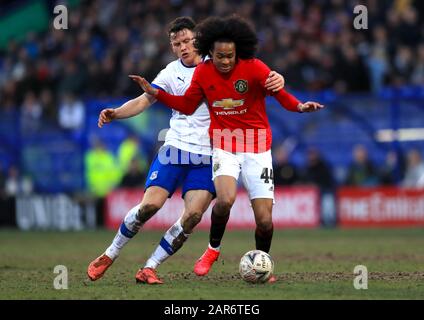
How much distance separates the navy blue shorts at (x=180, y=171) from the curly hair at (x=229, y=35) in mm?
1145

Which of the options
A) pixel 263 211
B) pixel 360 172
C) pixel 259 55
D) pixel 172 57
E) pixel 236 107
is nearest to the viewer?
pixel 263 211

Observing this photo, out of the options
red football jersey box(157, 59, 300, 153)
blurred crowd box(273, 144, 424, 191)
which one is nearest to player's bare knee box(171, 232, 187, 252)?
red football jersey box(157, 59, 300, 153)

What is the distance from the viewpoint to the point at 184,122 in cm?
1048

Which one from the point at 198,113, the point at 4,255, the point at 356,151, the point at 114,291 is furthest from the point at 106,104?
the point at 114,291

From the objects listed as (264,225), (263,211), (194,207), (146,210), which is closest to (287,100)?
(263,211)

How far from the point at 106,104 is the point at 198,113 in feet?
39.1

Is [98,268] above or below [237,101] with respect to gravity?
below

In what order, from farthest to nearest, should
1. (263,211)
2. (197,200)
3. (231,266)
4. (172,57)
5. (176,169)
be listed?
(172,57) → (231,266) → (176,169) → (197,200) → (263,211)

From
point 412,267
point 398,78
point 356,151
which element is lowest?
point 412,267

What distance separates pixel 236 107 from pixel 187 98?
0.56 m

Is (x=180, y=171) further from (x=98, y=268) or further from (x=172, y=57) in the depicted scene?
(x=172, y=57)

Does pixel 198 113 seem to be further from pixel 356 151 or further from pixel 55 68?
pixel 55 68

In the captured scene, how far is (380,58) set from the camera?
2112 centimetres
